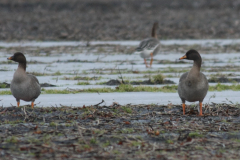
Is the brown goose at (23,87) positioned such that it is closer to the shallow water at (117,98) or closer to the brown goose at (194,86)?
the shallow water at (117,98)

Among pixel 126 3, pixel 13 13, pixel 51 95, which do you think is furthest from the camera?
pixel 126 3

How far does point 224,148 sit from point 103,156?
1707 millimetres

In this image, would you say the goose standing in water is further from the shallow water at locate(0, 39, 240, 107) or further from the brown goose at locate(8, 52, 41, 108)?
the brown goose at locate(8, 52, 41, 108)

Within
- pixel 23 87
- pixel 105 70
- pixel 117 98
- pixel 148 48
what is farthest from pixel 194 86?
pixel 148 48

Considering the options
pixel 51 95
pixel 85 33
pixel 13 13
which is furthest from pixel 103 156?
pixel 13 13

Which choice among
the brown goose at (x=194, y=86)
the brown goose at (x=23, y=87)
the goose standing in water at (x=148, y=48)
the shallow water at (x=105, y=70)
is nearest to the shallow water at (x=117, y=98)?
the shallow water at (x=105, y=70)

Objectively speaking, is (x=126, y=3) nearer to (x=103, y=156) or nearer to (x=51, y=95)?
(x=51, y=95)

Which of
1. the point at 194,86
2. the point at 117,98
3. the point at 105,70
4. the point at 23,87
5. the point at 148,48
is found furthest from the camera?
the point at 148,48

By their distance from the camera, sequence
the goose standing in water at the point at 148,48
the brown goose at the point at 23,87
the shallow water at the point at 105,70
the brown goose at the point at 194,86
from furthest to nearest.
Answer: the goose standing in water at the point at 148,48 < the shallow water at the point at 105,70 < the brown goose at the point at 23,87 < the brown goose at the point at 194,86

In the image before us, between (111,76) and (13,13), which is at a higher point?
(13,13)

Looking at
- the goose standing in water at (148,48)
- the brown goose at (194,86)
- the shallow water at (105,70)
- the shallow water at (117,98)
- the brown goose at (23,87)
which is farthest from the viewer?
the goose standing in water at (148,48)

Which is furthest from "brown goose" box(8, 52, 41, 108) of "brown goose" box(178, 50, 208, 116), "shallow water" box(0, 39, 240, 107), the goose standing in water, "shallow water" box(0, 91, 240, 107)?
the goose standing in water

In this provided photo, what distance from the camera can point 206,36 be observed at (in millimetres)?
32438

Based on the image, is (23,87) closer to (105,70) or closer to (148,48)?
(105,70)
